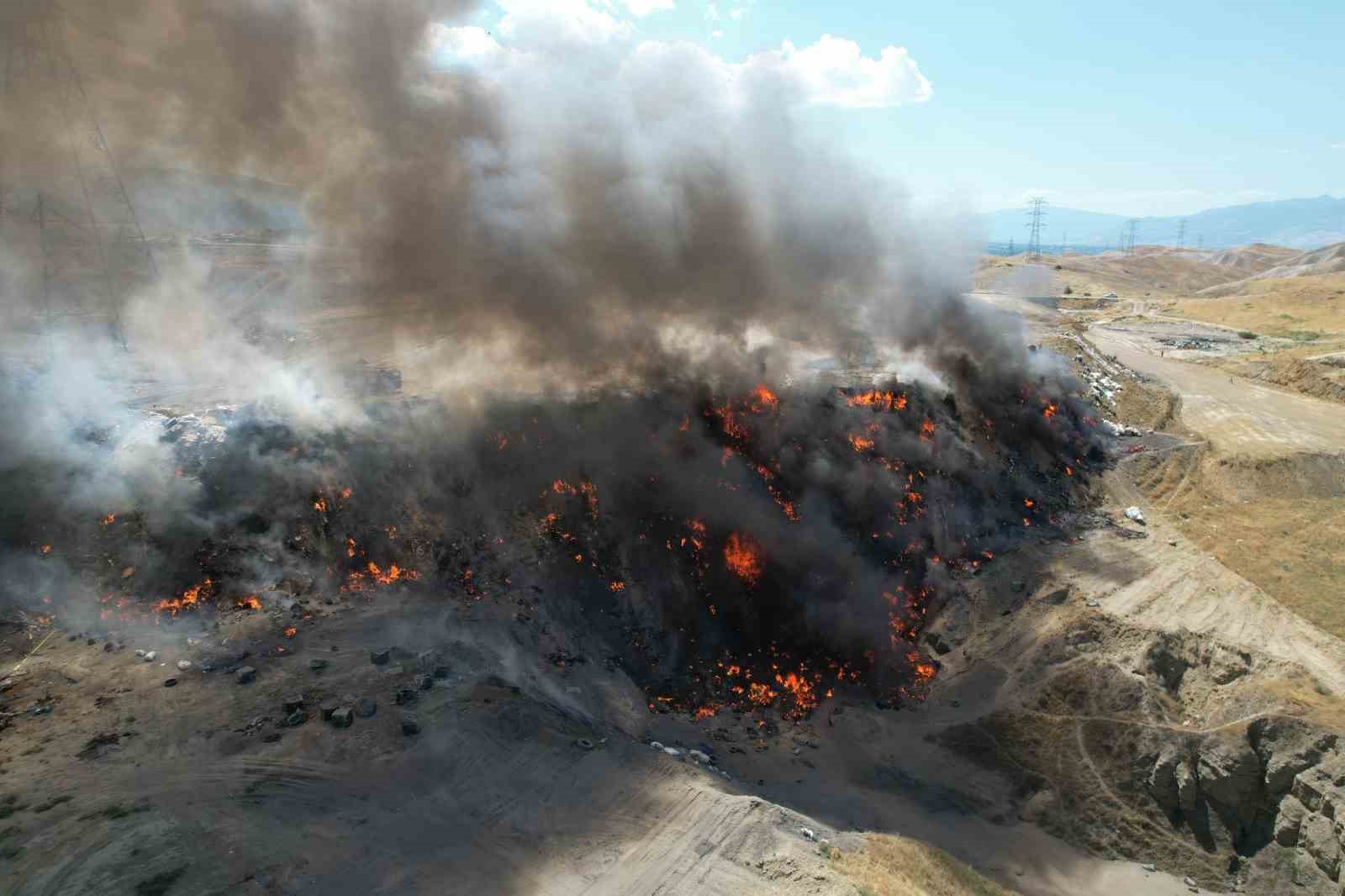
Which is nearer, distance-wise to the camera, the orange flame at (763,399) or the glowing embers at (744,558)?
the glowing embers at (744,558)

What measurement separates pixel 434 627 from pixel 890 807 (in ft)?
36.7

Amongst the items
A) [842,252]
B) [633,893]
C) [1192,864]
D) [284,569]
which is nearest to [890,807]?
[1192,864]

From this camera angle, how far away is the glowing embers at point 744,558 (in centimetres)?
2209

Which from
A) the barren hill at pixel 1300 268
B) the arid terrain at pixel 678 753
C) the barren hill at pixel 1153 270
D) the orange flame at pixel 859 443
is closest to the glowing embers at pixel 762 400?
the orange flame at pixel 859 443

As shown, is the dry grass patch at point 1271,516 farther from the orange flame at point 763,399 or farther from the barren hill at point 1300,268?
the barren hill at point 1300,268

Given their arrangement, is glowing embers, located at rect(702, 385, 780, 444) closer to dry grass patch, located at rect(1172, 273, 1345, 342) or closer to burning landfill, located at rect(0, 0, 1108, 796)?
burning landfill, located at rect(0, 0, 1108, 796)

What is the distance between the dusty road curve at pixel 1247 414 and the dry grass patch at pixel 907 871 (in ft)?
82.0

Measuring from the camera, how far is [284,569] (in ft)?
59.1

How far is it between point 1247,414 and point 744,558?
29.0m

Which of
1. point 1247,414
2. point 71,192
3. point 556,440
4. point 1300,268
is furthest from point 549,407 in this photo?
point 1300,268

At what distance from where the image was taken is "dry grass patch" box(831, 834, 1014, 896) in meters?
12.1

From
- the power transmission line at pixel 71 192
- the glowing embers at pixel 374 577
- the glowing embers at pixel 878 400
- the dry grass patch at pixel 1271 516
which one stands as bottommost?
the dry grass patch at pixel 1271 516

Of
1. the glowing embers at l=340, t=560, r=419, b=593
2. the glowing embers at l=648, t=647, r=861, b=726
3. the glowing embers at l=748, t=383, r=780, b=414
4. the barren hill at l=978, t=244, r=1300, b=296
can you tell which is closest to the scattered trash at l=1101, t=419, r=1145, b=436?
the glowing embers at l=748, t=383, r=780, b=414

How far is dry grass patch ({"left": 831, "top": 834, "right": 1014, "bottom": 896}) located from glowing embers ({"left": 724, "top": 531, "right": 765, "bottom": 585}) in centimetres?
848
